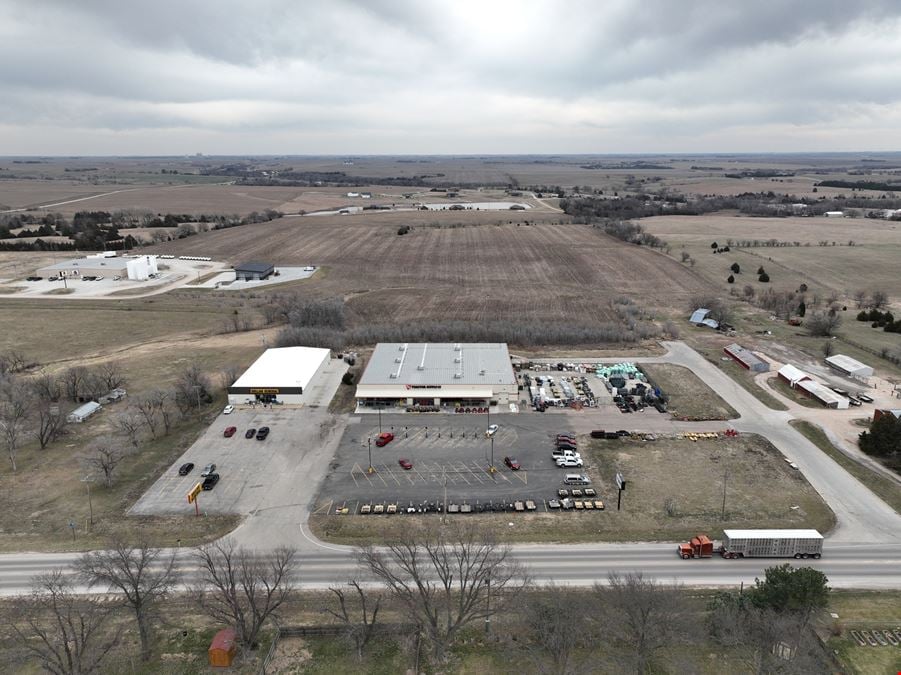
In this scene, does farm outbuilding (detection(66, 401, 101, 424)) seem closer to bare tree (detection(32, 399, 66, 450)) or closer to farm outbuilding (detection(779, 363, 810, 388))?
bare tree (detection(32, 399, 66, 450))

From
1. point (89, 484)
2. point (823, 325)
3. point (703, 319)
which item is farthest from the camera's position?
point (703, 319)

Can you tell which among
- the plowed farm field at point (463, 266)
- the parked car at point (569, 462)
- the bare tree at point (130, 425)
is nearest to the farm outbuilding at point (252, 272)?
the plowed farm field at point (463, 266)

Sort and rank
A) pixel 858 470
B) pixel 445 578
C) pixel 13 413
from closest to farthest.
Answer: pixel 445 578
pixel 858 470
pixel 13 413

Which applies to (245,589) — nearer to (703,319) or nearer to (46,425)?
(46,425)

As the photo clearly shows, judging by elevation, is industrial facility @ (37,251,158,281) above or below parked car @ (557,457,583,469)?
above

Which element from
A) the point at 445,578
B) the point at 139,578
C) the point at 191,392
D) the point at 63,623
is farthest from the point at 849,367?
the point at 63,623

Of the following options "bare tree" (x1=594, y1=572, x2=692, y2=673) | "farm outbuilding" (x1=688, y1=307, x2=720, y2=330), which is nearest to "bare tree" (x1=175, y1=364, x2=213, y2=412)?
"bare tree" (x1=594, y1=572, x2=692, y2=673)

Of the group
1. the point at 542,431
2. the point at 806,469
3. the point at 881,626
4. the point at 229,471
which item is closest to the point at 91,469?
the point at 229,471

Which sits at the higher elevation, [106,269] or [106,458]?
[106,269]
